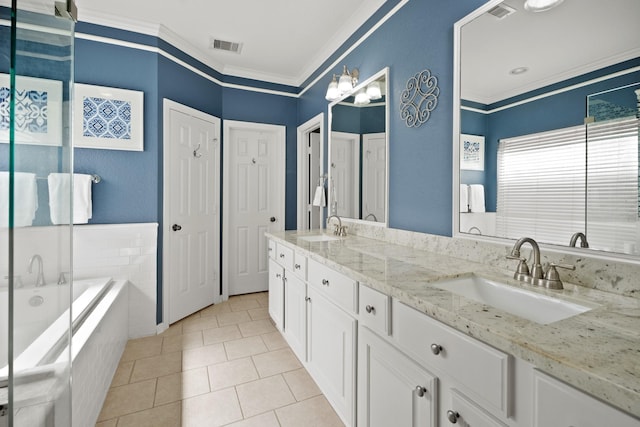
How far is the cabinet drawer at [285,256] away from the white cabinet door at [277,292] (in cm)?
7

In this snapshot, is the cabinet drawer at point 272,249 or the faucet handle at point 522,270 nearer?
the faucet handle at point 522,270

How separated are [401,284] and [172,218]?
2512 millimetres

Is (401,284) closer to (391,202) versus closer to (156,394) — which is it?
(391,202)

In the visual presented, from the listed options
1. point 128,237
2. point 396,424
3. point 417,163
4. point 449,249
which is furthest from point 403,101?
point 128,237

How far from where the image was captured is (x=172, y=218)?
2.94 meters

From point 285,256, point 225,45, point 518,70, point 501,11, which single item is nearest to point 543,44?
point 518,70

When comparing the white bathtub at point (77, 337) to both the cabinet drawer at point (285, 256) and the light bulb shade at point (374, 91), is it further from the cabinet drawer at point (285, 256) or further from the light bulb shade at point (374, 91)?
the light bulb shade at point (374, 91)

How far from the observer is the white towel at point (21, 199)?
505 millimetres

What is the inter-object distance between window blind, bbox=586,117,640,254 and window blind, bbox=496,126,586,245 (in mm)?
31

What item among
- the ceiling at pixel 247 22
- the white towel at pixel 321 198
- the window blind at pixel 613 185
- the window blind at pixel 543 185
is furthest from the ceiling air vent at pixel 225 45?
the window blind at pixel 613 185

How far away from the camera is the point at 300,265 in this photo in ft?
6.84

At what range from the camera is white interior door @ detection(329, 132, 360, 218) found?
8.56 ft

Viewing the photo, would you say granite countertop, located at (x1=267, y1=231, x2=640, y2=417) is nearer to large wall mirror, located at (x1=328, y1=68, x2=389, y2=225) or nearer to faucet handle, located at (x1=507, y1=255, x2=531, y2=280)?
faucet handle, located at (x1=507, y1=255, x2=531, y2=280)

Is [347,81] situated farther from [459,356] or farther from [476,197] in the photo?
[459,356]
